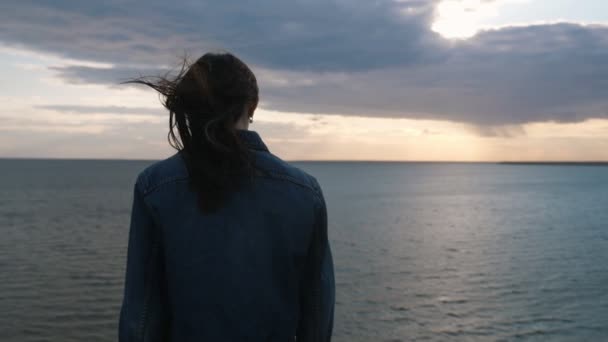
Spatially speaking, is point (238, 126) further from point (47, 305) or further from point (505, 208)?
point (505, 208)

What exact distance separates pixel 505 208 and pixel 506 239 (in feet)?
91.6

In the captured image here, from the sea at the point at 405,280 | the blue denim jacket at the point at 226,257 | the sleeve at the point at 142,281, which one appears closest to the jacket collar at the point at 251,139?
the blue denim jacket at the point at 226,257

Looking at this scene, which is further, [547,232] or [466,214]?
[466,214]

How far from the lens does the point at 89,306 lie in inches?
721

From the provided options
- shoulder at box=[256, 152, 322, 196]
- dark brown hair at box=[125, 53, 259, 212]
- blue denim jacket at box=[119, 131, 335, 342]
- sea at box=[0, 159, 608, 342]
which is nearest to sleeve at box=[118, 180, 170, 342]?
blue denim jacket at box=[119, 131, 335, 342]

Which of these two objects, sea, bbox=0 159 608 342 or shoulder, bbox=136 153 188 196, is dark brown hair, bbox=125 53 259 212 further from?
sea, bbox=0 159 608 342

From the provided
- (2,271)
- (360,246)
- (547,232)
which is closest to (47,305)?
(2,271)

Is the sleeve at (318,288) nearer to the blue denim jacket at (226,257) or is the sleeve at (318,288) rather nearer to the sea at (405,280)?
the blue denim jacket at (226,257)

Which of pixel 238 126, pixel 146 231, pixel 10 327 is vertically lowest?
pixel 10 327

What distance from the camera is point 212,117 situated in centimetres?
231

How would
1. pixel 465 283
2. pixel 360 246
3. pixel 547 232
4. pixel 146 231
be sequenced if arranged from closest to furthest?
1. pixel 146 231
2. pixel 465 283
3. pixel 360 246
4. pixel 547 232

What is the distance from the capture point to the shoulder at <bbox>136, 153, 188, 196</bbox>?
234 centimetres

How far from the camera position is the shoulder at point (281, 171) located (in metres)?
2.36

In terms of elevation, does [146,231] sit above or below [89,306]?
above
